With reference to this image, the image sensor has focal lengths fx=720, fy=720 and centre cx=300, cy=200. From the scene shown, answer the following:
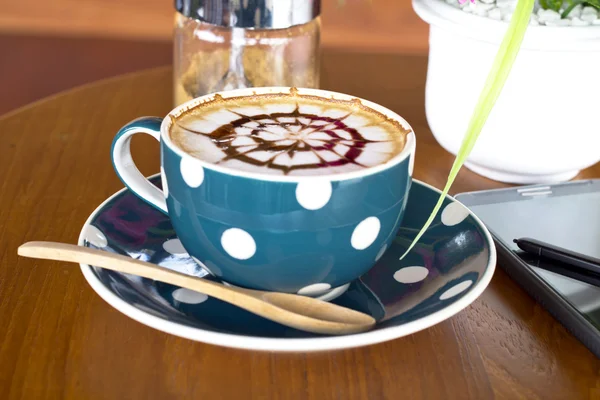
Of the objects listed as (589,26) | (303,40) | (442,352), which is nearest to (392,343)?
(442,352)

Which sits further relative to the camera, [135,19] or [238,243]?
[135,19]

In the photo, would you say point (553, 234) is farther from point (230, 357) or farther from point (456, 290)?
point (230, 357)

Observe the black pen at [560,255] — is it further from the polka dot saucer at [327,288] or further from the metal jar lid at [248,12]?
the metal jar lid at [248,12]

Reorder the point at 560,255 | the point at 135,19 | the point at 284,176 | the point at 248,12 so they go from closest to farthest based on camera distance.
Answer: the point at 284,176, the point at 560,255, the point at 248,12, the point at 135,19

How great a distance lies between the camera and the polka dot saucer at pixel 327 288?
368 millimetres

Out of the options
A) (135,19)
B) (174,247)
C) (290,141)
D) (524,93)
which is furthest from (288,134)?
(135,19)

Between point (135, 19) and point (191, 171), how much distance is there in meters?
1.38

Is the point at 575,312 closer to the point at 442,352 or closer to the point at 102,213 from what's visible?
the point at 442,352

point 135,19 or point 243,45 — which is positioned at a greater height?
point 243,45

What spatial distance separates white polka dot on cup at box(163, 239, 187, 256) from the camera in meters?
0.49

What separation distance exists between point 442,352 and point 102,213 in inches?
9.6

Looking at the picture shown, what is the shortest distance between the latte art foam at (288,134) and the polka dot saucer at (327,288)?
0.22 feet

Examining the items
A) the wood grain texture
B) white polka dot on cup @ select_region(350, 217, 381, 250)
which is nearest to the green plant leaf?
white polka dot on cup @ select_region(350, 217, 381, 250)

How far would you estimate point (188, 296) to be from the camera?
0.43 meters
